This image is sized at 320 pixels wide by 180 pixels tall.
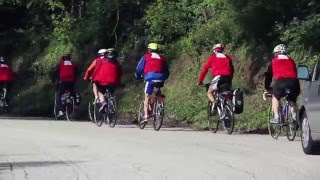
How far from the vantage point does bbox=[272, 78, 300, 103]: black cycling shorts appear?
1520 centimetres

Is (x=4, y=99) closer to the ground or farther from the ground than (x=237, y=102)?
farther from the ground

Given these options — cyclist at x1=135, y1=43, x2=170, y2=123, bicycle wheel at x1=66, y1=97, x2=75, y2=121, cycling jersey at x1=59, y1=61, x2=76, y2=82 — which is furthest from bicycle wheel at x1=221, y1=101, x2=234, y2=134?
cycling jersey at x1=59, y1=61, x2=76, y2=82

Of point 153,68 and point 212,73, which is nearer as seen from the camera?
point 212,73

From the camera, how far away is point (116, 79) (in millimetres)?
19672

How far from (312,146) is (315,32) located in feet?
18.0

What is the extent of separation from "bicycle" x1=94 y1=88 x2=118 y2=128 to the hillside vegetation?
2.02 meters

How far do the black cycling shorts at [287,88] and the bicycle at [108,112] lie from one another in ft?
17.8

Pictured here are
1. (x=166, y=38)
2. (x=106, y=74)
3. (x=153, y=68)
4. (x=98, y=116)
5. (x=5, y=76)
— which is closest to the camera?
(x=153, y=68)

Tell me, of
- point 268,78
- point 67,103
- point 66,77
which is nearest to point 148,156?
point 268,78

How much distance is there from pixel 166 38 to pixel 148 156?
1301cm

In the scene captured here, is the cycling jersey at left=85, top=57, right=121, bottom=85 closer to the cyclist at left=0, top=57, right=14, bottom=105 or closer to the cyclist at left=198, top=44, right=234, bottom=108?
the cyclist at left=198, top=44, right=234, bottom=108

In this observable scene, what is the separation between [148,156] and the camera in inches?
495

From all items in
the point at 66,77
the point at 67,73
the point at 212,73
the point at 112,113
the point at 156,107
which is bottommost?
the point at 112,113

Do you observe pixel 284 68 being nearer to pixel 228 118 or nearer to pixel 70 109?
pixel 228 118
